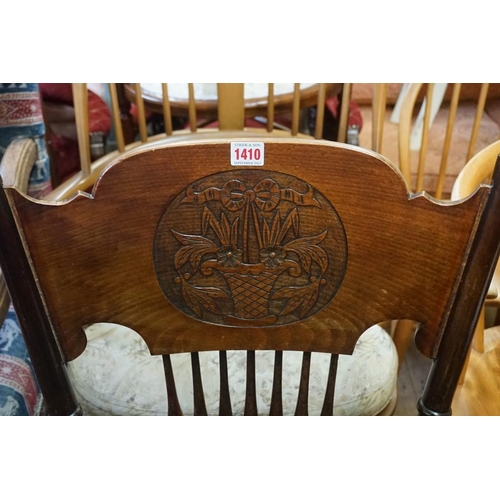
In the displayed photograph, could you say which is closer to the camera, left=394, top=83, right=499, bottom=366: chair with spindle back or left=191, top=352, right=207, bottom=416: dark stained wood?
left=191, top=352, right=207, bottom=416: dark stained wood

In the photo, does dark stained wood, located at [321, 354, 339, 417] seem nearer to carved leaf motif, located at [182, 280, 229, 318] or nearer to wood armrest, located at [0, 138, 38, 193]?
carved leaf motif, located at [182, 280, 229, 318]

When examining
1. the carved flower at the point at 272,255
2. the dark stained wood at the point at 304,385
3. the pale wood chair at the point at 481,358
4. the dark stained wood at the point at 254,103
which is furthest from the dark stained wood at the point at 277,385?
the dark stained wood at the point at 254,103

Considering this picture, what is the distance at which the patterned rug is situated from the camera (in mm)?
720

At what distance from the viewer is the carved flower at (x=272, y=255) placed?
1.59 ft

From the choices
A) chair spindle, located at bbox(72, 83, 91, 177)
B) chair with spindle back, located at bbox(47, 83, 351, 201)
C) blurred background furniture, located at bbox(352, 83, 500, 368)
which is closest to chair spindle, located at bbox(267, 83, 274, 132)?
chair with spindle back, located at bbox(47, 83, 351, 201)

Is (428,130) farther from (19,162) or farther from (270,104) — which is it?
(19,162)

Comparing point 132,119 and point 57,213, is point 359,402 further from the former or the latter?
point 132,119

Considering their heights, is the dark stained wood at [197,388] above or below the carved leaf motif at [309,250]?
below

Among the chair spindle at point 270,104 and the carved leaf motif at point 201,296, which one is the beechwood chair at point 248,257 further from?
the chair spindle at point 270,104

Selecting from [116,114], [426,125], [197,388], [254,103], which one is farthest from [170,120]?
[197,388]

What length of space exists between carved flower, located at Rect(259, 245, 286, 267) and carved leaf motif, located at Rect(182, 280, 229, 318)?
5 cm

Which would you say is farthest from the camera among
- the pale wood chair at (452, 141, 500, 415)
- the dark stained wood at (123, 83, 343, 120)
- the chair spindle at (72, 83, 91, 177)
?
the dark stained wood at (123, 83, 343, 120)

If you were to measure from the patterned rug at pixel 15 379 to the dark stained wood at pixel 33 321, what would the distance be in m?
0.19

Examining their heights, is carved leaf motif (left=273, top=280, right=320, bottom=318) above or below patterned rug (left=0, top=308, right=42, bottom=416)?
above
